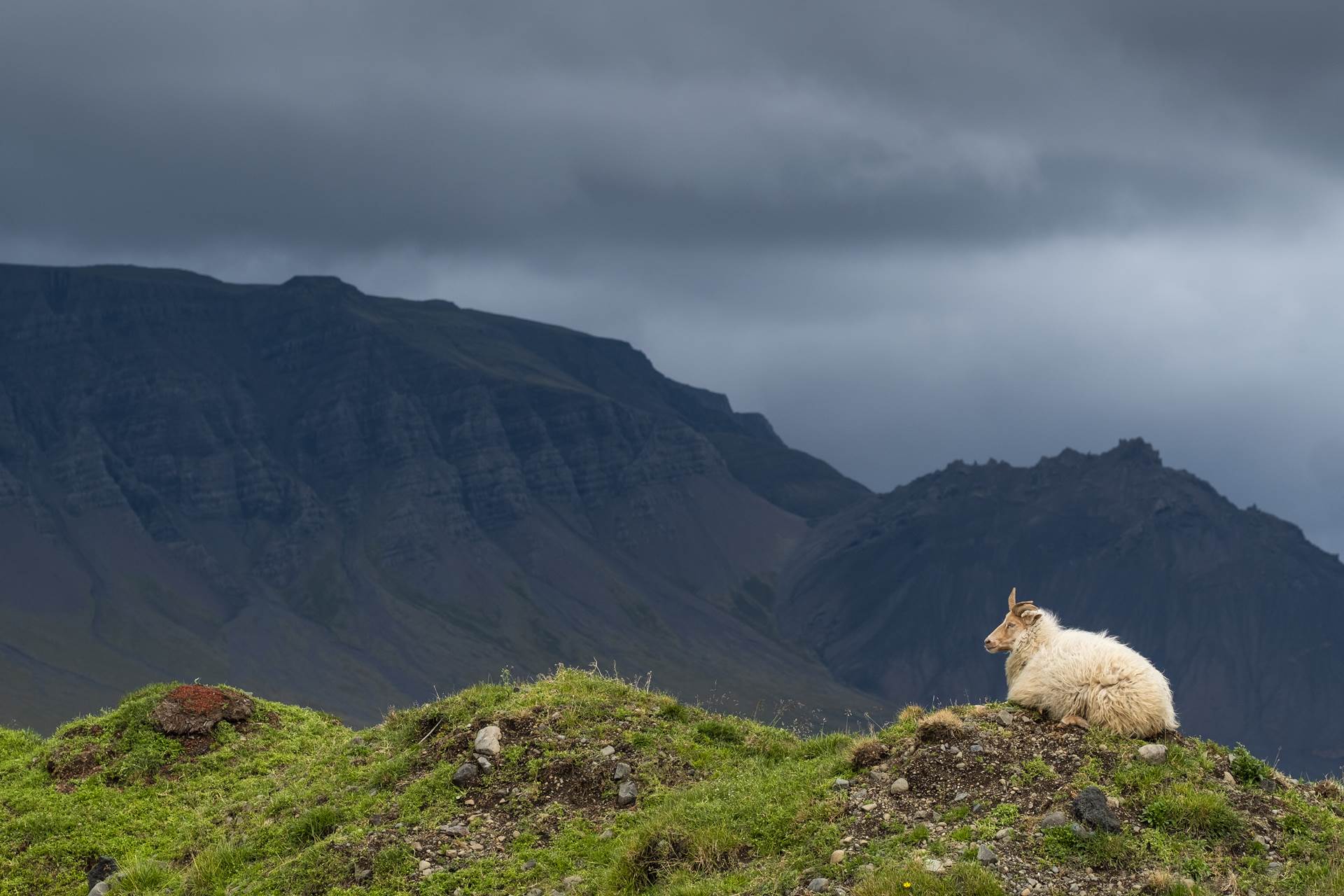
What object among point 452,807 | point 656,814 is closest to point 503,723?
point 452,807

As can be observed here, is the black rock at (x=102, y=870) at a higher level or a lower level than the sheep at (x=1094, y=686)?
lower

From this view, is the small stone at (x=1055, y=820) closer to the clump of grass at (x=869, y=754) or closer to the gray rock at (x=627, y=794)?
the clump of grass at (x=869, y=754)

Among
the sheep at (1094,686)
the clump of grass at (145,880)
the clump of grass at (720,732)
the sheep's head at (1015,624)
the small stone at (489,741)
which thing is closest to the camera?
the sheep at (1094,686)

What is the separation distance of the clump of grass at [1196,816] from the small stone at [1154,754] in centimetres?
99

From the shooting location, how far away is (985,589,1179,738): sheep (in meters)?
19.5

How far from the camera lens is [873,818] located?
59.8ft

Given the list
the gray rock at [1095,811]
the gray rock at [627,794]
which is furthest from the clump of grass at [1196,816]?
the gray rock at [627,794]

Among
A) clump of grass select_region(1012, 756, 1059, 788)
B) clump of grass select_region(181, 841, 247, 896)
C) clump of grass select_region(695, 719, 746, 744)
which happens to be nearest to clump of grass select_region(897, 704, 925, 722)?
clump of grass select_region(1012, 756, 1059, 788)

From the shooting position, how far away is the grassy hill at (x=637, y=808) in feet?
56.0

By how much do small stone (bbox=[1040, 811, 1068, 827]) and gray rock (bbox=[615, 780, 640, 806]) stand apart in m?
6.13

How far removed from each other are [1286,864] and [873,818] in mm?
4899

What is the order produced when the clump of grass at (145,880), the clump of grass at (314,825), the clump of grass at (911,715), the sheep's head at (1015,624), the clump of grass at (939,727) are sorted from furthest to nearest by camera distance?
the sheep's head at (1015,624)
the clump of grass at (911,715)
the clump of grass at (314,825)
the clump of grass at (145,880)
the clump of grass at (939,727)

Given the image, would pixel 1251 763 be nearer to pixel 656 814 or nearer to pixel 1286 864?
pixel 1286 864

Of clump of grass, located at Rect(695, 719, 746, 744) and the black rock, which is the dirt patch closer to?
the black rock
